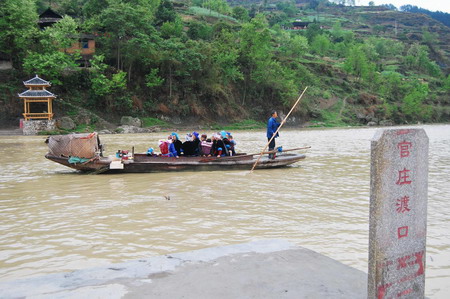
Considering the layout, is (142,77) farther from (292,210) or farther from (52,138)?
(292,210)

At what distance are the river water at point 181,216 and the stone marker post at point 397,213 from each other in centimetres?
132

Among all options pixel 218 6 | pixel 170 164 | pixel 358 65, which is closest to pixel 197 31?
pixel 358 65

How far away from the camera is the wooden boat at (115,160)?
12.2 metres

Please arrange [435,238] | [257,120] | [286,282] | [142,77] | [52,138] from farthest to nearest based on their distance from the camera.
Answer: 1. [257,120]
2. [142,77]
3. [52,138]
4. [435,238]
5. [286,282]

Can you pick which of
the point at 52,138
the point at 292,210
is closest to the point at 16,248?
the point at 292,210

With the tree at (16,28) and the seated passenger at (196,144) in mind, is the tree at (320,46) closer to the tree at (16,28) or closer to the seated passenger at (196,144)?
the tree at (16,28)

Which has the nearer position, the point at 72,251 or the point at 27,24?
the point at 72,251

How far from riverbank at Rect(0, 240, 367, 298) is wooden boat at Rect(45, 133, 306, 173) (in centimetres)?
849

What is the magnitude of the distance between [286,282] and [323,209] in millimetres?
4612

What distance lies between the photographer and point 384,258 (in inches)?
122

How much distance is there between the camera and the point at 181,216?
7.48m

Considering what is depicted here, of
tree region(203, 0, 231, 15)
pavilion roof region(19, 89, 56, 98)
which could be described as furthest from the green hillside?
tree region(203, 0, 231, 15)

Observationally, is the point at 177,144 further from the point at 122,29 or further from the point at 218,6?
the point at 218,6

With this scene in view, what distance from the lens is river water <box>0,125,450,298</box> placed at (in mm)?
5469
